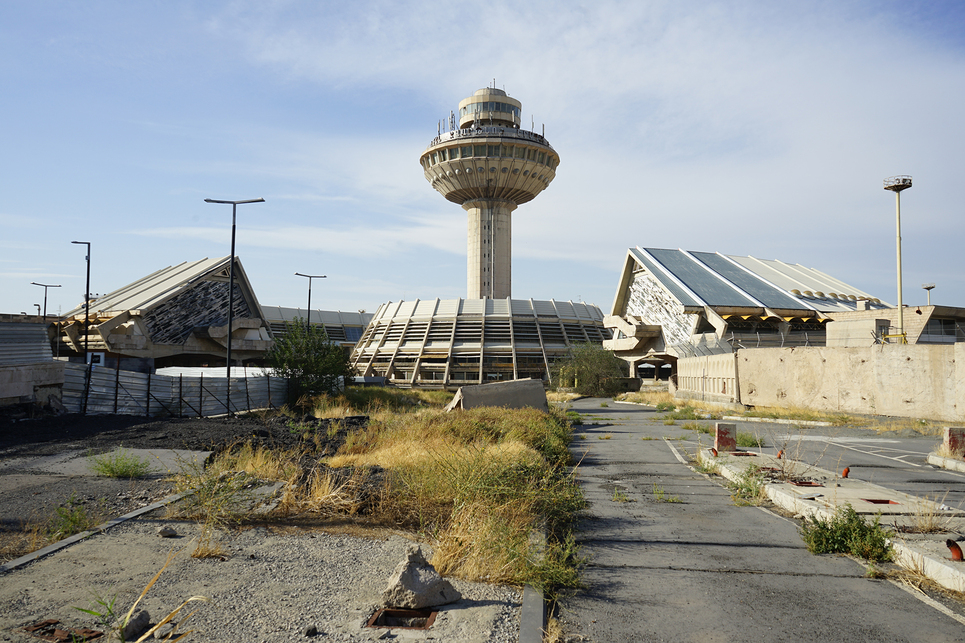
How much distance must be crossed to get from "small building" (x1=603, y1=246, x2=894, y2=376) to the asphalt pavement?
35520 mm

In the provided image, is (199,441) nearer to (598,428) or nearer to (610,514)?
(610,514)

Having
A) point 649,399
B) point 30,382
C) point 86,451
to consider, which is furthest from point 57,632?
point 649,399

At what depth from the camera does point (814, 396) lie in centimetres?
2802

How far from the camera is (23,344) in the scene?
1972 centimetres

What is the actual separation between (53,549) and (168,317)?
174 ft

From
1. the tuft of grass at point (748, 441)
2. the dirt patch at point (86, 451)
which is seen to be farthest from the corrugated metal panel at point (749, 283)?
the dirt patch at point (86, 451)

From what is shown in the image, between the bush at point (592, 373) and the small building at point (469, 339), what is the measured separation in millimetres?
4297

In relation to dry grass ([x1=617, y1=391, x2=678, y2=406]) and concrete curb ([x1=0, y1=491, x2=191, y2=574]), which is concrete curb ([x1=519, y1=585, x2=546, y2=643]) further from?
dry grass ([x1=617, y1=391, x2=678, y2=406])

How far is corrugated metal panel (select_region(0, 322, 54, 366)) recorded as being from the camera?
1914cm

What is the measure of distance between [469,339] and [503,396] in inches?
1418

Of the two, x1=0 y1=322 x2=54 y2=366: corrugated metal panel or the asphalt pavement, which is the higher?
x1=0 y1=322 x2=54 y2=366: corrugated metal panel

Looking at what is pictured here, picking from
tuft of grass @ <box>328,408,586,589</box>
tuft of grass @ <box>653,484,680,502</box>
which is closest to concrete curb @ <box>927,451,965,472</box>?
tuft of grass @ <box>653,484,680,502</box>

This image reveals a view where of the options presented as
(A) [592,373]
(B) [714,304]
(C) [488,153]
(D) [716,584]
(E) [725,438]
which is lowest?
(D) [716,584]

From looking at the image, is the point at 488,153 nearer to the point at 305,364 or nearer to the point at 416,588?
the point at 305,364
